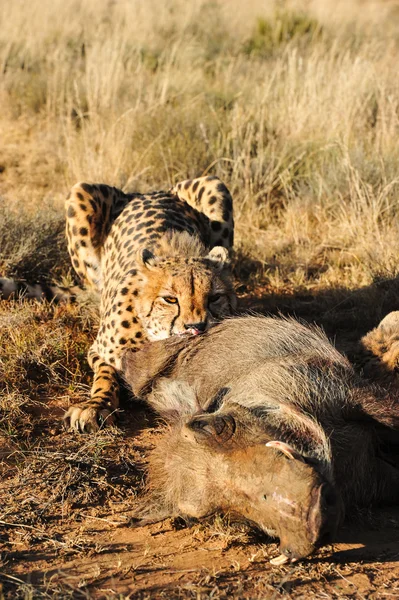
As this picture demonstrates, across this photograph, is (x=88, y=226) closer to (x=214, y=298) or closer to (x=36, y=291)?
(x=36, y=291)

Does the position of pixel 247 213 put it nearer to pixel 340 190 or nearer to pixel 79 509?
pixel 340 190

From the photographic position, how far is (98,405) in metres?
4.07

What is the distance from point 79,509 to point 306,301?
2.79 metres

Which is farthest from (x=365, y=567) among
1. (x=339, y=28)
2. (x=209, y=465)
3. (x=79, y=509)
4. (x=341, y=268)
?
(x=339, y=28)

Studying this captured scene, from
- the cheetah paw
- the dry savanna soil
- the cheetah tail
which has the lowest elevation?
the cheetah tail

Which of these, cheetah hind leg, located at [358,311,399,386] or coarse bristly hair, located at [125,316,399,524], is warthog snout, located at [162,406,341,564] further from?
cheetah hind leg, located at [358,311,399,386]

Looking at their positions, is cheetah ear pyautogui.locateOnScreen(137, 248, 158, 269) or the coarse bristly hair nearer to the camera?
the coarse bristly hair

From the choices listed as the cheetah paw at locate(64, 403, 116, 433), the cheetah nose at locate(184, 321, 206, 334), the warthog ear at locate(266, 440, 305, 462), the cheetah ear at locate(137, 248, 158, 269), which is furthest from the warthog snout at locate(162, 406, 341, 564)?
the cheetah ear at locate(137, 248, 158, 269)

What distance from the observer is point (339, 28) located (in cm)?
1291

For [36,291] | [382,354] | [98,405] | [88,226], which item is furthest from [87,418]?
[88,226]

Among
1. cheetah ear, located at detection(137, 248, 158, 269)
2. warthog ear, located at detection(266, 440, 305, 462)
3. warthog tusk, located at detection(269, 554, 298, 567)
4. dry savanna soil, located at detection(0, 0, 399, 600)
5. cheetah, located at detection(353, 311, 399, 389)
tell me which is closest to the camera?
warthog ear, located at detection(266, 440, 305, 462)

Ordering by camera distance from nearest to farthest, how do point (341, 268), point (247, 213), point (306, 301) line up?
point (306, 301), point (341, 268), point (247, 213)

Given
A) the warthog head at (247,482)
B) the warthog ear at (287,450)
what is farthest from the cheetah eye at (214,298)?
the warthog ear at (287,450)

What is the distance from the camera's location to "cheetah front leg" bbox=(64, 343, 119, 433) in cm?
393
